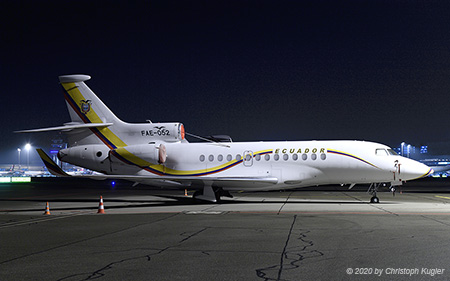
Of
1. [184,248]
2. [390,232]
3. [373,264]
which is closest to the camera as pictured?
[373,264]

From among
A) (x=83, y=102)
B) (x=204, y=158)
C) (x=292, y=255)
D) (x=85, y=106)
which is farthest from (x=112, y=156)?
(x=292, y=255)

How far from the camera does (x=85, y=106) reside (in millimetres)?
27562

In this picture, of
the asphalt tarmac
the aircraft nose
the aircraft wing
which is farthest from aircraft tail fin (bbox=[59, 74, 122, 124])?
the aircraft nose

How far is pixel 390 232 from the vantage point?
40.7 ft

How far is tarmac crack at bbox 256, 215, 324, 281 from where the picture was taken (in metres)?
7.54

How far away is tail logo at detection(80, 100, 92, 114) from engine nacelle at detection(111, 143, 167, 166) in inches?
121

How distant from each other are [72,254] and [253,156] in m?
17.1

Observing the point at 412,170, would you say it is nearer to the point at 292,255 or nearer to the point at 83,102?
the point at 292,255

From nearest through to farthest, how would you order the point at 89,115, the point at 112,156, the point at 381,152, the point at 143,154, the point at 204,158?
the point at 381,152 → the point at 143,154 → the point at 204,158 → the point at 112,156 → the point at 89,115

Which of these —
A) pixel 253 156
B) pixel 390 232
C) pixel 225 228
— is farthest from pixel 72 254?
pixel 253 156

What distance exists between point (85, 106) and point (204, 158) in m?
7.47

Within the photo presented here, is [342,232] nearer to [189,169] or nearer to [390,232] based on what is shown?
[390,232]

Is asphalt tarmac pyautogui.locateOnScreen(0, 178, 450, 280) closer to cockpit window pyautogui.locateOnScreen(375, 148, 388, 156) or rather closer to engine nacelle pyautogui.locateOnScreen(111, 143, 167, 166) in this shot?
cockpit window pyautogui.locateOnScreen(375, 148, 388, 156)

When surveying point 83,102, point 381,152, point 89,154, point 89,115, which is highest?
point 83,102
